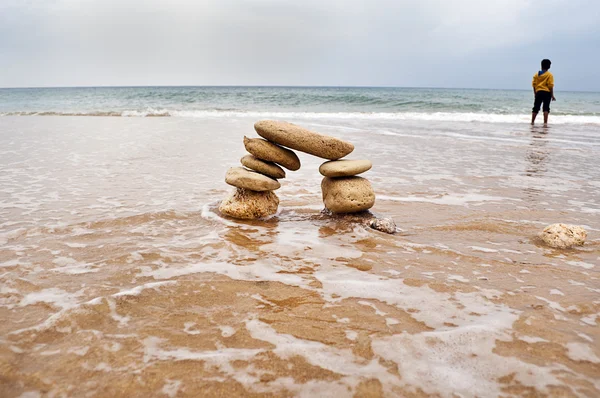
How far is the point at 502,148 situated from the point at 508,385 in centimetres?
928

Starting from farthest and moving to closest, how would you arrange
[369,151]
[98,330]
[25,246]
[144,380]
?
[369,151]
[25,246]
[98,330]
[144,380]

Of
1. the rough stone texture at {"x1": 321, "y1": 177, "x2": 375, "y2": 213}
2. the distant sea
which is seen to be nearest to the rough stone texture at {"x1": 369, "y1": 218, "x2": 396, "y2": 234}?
the rough stone texture at {"x1": 321, "y1": 177, "x2": 375, "y2": 213}

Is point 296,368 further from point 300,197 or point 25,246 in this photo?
point 300,197

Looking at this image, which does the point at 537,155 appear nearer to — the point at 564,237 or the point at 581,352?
the point at 564,237

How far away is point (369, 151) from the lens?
9391 millimetres

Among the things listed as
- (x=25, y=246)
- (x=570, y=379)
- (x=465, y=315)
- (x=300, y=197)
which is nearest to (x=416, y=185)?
(x=300, y=197)

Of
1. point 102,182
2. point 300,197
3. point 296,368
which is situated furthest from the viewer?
point 102,182

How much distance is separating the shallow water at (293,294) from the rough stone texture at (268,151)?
2.09 ft

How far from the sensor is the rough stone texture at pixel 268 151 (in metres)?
4.68

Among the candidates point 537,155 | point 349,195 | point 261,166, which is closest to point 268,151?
point 261,166

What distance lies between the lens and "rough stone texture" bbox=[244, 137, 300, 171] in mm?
4684

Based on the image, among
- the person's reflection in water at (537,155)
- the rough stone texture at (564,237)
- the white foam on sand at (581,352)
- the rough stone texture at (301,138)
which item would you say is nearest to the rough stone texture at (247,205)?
the rough stone texture at (301,138)

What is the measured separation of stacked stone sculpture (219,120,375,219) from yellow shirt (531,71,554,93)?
42.8 ft

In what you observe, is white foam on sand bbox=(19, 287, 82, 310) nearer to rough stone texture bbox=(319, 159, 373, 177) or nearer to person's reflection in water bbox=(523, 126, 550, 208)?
rough stone texture bbox=(319, 159, 373, 177)
